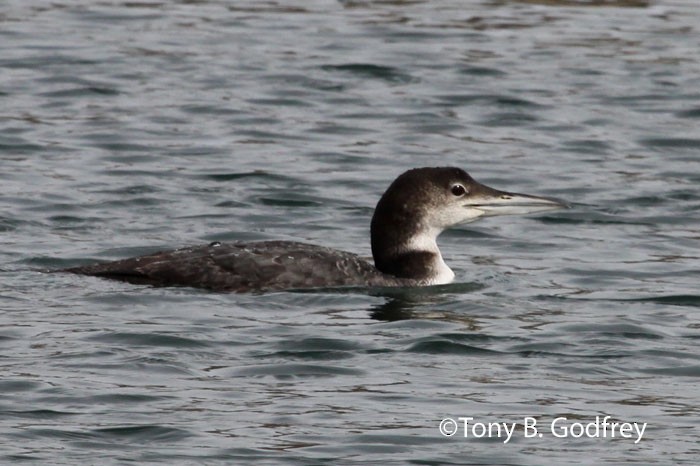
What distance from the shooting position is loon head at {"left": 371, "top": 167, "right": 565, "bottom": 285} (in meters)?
12.1

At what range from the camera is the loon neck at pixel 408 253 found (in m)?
12.1

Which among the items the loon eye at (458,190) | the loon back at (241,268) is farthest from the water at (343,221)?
the loon eye at (458,190)

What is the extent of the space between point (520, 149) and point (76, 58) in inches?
207

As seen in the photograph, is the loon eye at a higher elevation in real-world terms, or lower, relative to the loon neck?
higher

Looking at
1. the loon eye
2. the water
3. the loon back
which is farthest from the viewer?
the loon eye

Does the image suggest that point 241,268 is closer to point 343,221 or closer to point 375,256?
point 375,256

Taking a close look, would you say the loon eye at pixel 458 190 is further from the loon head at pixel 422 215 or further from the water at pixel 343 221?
the water at pixel 343 221

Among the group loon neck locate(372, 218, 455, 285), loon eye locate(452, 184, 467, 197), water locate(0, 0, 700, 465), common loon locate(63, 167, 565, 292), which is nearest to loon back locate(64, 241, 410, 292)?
common loon locate(63, 167, 565, 292)

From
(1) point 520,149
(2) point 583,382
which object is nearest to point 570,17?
(1) point 520,149

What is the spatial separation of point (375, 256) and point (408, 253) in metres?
0.21

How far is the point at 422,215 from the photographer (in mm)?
12141

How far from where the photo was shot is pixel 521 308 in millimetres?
11531

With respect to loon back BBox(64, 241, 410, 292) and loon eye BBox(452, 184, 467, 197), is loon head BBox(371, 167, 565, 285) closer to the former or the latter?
loon eye BBox(452, 184, 467, 197)

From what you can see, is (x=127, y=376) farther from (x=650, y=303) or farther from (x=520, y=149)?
(x=520, y=149)
